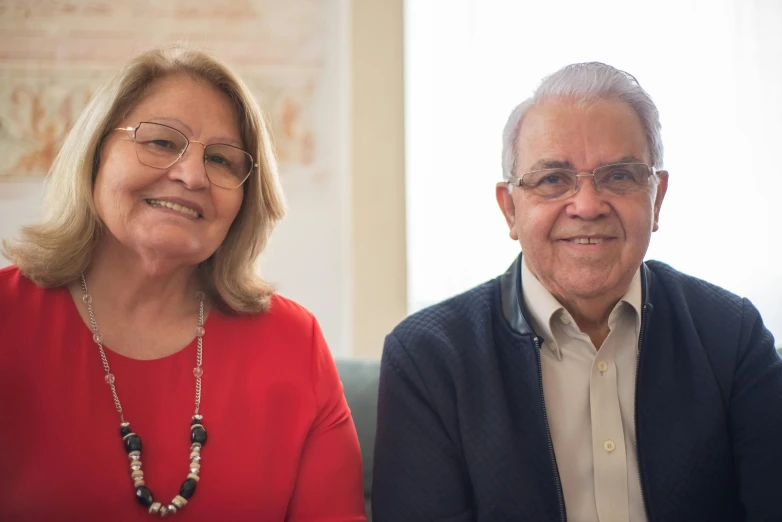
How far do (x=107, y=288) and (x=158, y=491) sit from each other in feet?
1.48

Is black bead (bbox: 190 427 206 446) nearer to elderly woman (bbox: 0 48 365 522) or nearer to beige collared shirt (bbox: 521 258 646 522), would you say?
elderly woman (bbox: 0 48 365 522)

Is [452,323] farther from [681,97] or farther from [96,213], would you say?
[681,97]

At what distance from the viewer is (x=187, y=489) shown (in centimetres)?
132

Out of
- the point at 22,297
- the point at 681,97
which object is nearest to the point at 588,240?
the point at 22,297

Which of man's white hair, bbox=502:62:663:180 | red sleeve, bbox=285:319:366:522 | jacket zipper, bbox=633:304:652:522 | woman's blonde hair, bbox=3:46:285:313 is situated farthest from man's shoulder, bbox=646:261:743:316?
woman's blonde hair, bbox=3:46:285:313

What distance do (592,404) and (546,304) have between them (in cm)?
23

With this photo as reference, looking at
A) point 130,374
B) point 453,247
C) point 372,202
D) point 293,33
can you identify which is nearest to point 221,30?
point 293,33

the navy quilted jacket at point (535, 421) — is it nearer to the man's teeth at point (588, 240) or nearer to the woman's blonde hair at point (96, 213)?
the man's teeth at point (588, 240)

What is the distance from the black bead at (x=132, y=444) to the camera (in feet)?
4.28

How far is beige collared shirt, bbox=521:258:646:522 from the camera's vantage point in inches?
52.9

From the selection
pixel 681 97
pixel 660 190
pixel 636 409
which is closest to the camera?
pixel 636 409

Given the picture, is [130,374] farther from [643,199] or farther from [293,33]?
[293,33]

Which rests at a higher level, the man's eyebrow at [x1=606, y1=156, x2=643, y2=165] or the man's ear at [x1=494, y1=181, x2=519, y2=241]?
the man's eyebrow at [x1=606, y1=156, x2=643, y2=165]

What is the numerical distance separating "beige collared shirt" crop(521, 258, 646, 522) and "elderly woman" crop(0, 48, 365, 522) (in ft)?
1.50
